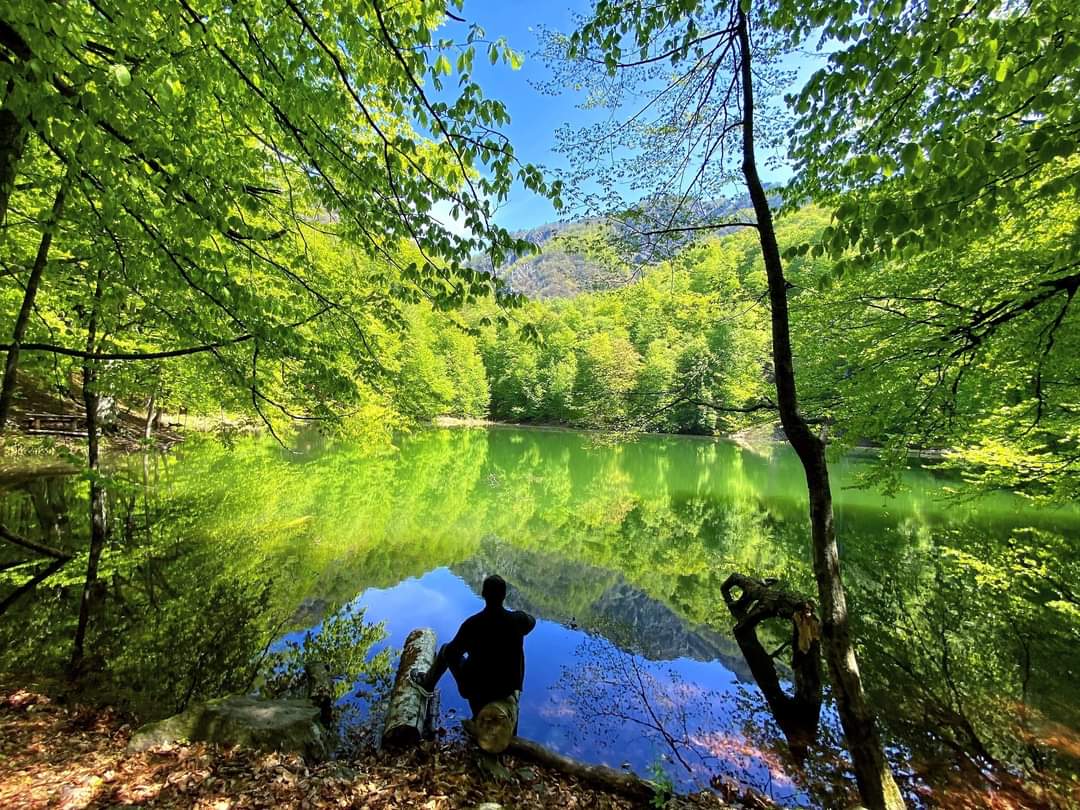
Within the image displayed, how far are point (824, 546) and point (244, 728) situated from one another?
5.40 meters

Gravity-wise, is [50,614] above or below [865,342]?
below

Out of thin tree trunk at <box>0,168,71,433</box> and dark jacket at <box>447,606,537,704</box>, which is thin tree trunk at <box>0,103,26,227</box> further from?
dark jacket at <box>447,606,537,704</box>

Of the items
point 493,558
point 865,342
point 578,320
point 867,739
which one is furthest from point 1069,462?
point 578,320

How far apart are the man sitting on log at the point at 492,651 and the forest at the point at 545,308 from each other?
241 centimetres

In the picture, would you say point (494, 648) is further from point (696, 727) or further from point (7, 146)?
point (7, 146)

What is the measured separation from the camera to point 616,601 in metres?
9.92

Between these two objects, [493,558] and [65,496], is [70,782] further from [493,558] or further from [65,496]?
[65,496]

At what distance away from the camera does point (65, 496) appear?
43.3ft

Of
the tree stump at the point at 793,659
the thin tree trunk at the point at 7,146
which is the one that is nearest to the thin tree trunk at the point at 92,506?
the thin tree trunk at the point at 7,146

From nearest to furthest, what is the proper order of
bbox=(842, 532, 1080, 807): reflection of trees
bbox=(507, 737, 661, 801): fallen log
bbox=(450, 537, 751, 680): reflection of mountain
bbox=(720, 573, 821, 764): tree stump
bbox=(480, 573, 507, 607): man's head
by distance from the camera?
bbox=(507, 737, 661, 801): fallen log → bbox=(480, 573, 507, 607): man's head → bbox=(842, 532, 1080, 807): reflection of trees → bbox=(720, 573, 821, 764): tree stump → bbox=(450, 537, 751, 680): reflection of mountain

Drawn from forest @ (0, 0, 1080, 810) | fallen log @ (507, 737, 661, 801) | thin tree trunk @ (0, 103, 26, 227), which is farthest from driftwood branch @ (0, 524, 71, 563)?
fallen log @ (507, 737, 661, 801)

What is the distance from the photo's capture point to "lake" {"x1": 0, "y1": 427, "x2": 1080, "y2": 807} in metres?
5.41

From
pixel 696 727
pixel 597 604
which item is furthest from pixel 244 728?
pixel 597 604

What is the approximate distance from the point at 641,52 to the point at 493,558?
11.3m
